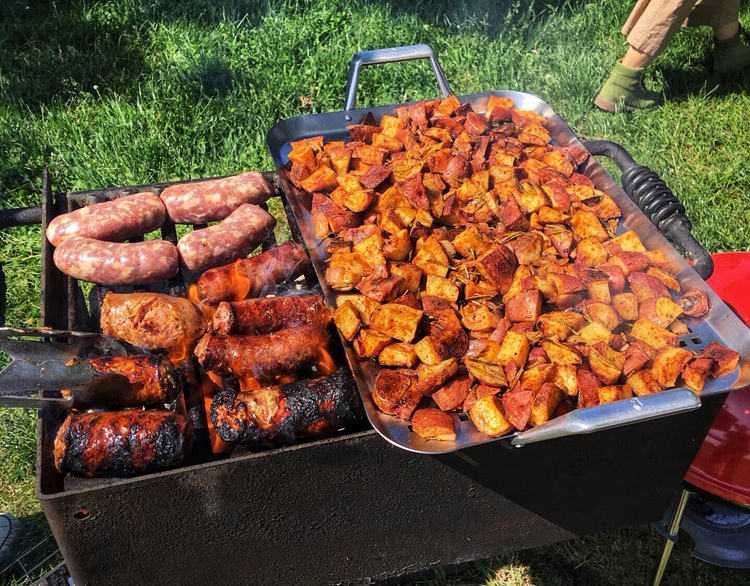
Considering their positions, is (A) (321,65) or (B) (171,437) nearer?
(B) (171,437)

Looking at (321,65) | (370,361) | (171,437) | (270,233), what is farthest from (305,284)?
(321,65)

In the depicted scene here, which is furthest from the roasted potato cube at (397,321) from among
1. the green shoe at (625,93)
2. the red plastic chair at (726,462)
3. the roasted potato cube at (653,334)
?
the green shoe at (625,93)

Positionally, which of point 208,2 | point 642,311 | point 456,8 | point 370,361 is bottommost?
point 208,2

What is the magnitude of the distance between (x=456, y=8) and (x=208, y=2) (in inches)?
93.9

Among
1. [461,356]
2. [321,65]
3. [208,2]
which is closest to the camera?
[461,356]

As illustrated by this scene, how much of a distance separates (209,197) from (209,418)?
1.08 m

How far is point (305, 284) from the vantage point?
2.96m

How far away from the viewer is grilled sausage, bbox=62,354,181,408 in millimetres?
2283

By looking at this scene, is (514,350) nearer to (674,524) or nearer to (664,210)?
(664,210)

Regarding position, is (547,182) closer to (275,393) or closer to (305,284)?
(305,284)

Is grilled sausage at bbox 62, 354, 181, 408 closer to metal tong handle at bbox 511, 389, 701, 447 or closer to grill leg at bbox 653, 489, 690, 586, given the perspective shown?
metal tong handle at bbox 511, 389, 701, 447

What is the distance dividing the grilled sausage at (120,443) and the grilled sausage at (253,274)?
0.68 meters

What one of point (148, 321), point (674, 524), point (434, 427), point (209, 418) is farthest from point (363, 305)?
point (674, 524)

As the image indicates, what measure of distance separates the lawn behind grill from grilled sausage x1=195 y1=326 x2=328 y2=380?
2.46 metres
